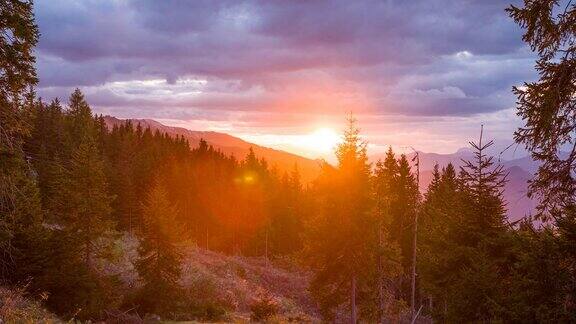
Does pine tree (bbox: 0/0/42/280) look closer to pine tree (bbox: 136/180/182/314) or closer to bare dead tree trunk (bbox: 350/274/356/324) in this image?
pine tree (bbox: 136/180/182/314)

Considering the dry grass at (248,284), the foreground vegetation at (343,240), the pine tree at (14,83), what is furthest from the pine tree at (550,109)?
the dry grass at (248,284)

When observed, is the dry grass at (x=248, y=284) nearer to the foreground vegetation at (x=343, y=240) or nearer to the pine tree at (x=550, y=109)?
the foreground vegetation at (x=343, y=240)

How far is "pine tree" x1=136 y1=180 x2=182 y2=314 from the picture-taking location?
28516 millimetres

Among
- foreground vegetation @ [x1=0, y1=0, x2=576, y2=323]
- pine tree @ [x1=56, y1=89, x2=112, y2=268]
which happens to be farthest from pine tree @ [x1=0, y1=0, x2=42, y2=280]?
pine tree @ [x1=56, y1=89, x2=112, y2=268]

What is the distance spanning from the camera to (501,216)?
2288 centimetres

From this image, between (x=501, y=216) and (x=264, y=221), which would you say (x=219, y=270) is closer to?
(x=264, y=221)

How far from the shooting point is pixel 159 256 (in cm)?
2905

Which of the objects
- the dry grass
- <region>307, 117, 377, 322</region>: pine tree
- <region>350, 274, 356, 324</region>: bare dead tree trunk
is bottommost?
the dry grass

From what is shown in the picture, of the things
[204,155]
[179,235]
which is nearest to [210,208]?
[204,155]

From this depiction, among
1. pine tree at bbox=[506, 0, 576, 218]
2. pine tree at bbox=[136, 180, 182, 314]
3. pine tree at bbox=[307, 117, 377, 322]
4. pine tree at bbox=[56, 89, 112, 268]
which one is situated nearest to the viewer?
pine tree at bbox=[506, 0, 576, 218]

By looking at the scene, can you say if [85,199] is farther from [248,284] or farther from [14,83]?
[248,284]

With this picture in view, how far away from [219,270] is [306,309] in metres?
11.7

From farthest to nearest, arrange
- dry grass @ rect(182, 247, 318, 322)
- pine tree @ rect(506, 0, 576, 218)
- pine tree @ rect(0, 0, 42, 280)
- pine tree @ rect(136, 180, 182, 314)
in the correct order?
dry grass @ rect(182, 247, 318, 322) → pine tree @ rect(136, 180, 182, 314) → pine tree @ rect(0, 0, 42, 280) → pine tree @ rect(506, 0, 576, 218)

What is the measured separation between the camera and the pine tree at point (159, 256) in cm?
2852
